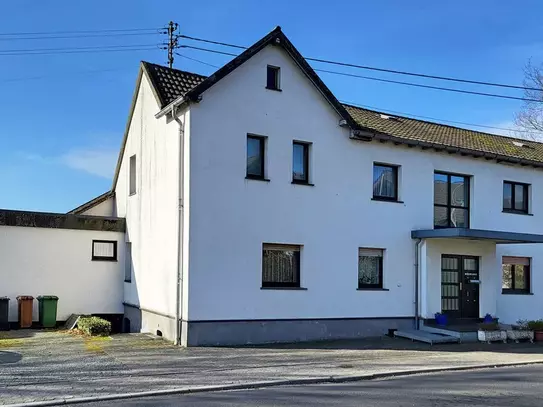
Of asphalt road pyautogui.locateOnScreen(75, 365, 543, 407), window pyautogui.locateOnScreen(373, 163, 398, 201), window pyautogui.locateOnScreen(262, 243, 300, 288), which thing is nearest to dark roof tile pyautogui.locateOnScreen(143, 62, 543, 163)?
window pyautogui.locateOnScreen(373, 163, 398, 201)

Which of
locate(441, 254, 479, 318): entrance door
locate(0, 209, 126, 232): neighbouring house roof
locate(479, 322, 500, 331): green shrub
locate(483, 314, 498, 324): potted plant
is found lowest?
locate(479, 322, 500, 331): green shrub

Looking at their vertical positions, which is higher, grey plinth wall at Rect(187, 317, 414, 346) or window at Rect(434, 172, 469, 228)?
window at Rect(434, 172, 469, 228)

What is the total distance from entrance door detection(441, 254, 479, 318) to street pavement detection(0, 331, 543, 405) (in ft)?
8.45

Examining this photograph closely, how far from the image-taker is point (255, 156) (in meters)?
16.6

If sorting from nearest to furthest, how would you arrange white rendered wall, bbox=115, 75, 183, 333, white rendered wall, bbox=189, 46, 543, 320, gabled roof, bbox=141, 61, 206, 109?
white rendered wall, bbox=189, 46, 543, 320 < white rendered wall, bbox=115, 75, 183, 333 < gabled roof, bbox=141, 61, 206, 109

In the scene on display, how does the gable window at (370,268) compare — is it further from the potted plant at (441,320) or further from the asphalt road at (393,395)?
the asphalt road at (393,395)

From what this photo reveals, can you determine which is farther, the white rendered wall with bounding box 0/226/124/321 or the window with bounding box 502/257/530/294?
the window with bounding box 502/257/530/294

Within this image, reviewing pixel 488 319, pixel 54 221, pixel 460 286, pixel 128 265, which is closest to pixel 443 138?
pixel 460 286

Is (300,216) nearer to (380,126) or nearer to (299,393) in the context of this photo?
(380,126)

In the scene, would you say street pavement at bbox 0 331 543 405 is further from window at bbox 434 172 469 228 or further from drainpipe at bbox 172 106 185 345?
window at bbox 434 172 469 228

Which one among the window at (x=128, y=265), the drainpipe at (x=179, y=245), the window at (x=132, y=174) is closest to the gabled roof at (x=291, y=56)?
the drainpipe at (x=179, y=245)

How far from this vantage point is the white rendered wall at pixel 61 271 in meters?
18.2

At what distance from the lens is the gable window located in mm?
18125

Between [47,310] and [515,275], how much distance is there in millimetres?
16333
